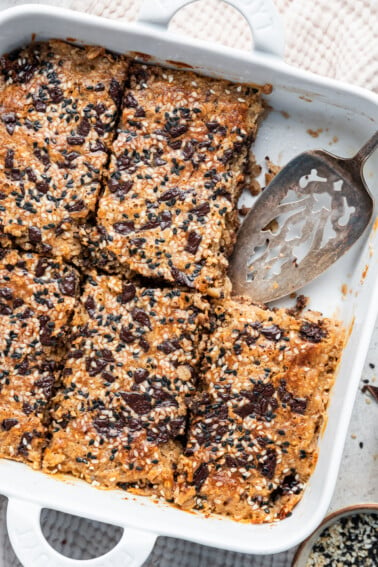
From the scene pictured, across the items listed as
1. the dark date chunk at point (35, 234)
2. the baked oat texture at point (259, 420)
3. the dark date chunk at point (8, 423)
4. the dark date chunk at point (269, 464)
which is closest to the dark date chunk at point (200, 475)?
the baked oat texture at point (259, 420)

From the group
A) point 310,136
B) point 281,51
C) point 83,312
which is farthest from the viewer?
point 310,136

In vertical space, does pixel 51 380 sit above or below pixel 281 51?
below

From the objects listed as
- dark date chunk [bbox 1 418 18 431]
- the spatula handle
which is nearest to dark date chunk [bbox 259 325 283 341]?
the spatula handle

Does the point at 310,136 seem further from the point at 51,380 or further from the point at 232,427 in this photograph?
the point at 51,380

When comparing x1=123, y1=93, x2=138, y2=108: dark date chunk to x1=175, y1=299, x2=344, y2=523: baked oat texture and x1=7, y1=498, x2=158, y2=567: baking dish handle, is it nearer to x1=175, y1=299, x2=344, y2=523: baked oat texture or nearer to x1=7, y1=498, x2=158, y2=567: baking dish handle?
x1=175, y1=299, x2=344, y2=523: baked oat texture

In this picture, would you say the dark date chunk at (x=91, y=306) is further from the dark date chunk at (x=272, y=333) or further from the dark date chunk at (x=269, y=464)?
the dark date chunk at (x=269, y=464)

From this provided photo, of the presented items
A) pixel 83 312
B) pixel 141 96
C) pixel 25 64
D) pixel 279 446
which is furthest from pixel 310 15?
pixel 279 446
